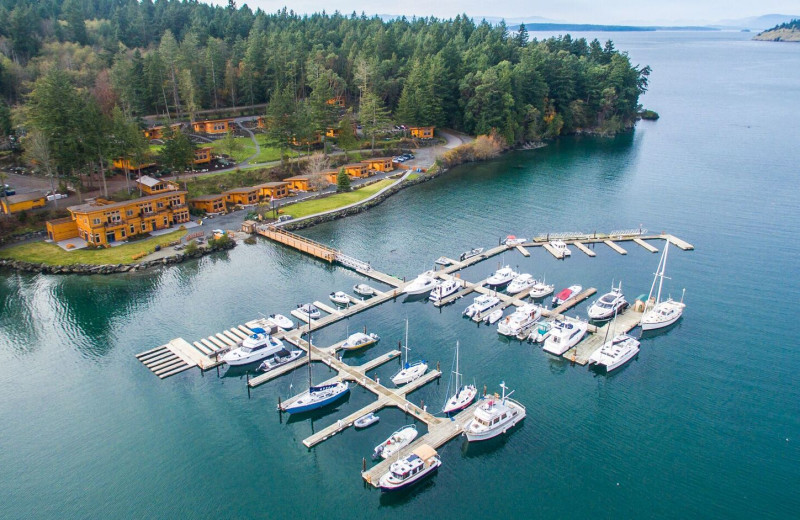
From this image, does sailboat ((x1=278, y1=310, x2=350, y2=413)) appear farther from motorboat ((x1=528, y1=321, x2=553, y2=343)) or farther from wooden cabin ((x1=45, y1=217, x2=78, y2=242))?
wooden cabin ((x1=45, y1=217, x2=78, y2=242))

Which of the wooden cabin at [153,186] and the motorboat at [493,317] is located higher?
the wooden cabin at [153,186]

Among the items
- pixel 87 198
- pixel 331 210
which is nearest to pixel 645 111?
pixel 331 210

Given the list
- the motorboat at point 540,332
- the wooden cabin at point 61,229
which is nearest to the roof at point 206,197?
the wooden cabin at point 61,229

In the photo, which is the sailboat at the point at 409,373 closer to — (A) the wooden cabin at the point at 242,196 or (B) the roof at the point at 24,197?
(A) the wooden cabin at the point at 242,196

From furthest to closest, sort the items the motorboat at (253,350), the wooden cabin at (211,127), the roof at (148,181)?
1. the wooden cabin at (211,127)
2. the roof at (148,181)
3. the motorboat at (253,350)

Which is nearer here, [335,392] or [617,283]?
[335,392]

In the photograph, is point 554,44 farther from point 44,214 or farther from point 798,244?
point 44,214

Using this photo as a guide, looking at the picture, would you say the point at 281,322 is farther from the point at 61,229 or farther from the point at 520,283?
the point at 61,229

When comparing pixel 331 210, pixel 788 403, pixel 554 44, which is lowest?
pixel 788 403
